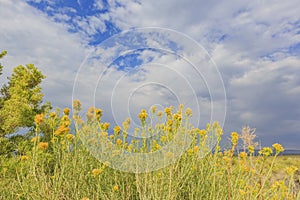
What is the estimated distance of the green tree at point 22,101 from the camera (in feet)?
23.7

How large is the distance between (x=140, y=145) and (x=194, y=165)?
70 cm

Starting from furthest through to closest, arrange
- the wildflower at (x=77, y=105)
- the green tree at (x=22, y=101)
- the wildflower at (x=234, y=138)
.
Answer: the green tree at (x=22, y=101), the wildflower at (x=77, y=105), the wildflower at (x=234, y=138)

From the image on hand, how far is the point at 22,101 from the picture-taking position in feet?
24.2

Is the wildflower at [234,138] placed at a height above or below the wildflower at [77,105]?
below

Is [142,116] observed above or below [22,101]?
below

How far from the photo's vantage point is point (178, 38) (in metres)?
3.52

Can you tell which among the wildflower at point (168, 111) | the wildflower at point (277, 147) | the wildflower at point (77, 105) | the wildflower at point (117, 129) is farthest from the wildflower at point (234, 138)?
the wildflower at point (77, 105)

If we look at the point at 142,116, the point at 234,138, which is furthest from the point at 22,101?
the point at 234,138

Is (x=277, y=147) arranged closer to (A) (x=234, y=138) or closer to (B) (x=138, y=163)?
(A) (x=234, y=138)

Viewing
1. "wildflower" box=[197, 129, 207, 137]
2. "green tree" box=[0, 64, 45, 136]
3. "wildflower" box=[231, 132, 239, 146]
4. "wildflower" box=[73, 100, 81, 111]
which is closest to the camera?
"wildflower" box=[231, 132, 239, 146]

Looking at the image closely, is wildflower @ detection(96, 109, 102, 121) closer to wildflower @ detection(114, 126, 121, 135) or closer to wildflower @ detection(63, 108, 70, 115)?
wildflower @ detection(114, 126, 121, 135)

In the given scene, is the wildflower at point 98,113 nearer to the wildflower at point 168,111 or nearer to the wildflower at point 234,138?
the wildflower at point 168,111

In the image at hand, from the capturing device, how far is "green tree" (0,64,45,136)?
23.7 ft

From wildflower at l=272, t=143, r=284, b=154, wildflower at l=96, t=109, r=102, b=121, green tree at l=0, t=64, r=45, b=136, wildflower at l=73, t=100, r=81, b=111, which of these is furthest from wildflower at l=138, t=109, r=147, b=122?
green tree at l=0, t=64, r=45, b=136
